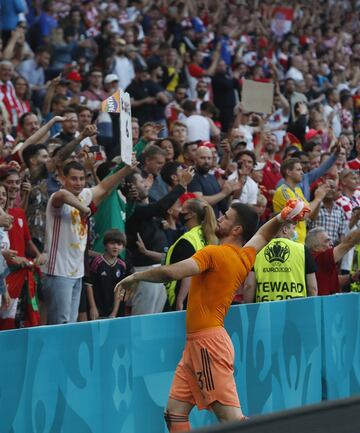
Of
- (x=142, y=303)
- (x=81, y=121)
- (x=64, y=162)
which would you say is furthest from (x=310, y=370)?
(x=81, y=121)

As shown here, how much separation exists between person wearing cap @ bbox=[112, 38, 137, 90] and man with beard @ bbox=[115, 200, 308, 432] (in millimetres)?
10851

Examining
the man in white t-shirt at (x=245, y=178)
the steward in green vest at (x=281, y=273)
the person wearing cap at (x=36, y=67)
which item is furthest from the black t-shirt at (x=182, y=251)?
the person wearing cap at (x=36, y=67)

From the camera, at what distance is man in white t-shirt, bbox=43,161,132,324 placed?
394 inches

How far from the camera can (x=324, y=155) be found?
15695 millimetres

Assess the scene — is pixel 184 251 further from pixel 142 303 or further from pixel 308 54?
pixel 308 54

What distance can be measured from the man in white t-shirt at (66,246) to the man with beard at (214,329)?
2.48 m

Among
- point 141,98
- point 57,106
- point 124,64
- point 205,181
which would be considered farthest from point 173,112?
point 205,181

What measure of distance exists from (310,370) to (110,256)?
86.5 inches

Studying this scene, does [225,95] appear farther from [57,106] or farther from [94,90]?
[57,106]

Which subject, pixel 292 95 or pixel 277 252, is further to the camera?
pixel 292 95

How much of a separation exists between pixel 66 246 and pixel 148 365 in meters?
2.24

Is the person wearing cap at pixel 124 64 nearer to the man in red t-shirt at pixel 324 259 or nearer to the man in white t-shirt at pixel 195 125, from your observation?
the man in white t-shirt at pixel 195 125

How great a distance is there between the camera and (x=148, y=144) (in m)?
12.1

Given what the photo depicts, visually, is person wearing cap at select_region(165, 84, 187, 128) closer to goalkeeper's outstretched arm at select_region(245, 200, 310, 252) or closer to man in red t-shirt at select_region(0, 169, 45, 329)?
man in red t-shirt at select_region(0, 169, 45, 329)
